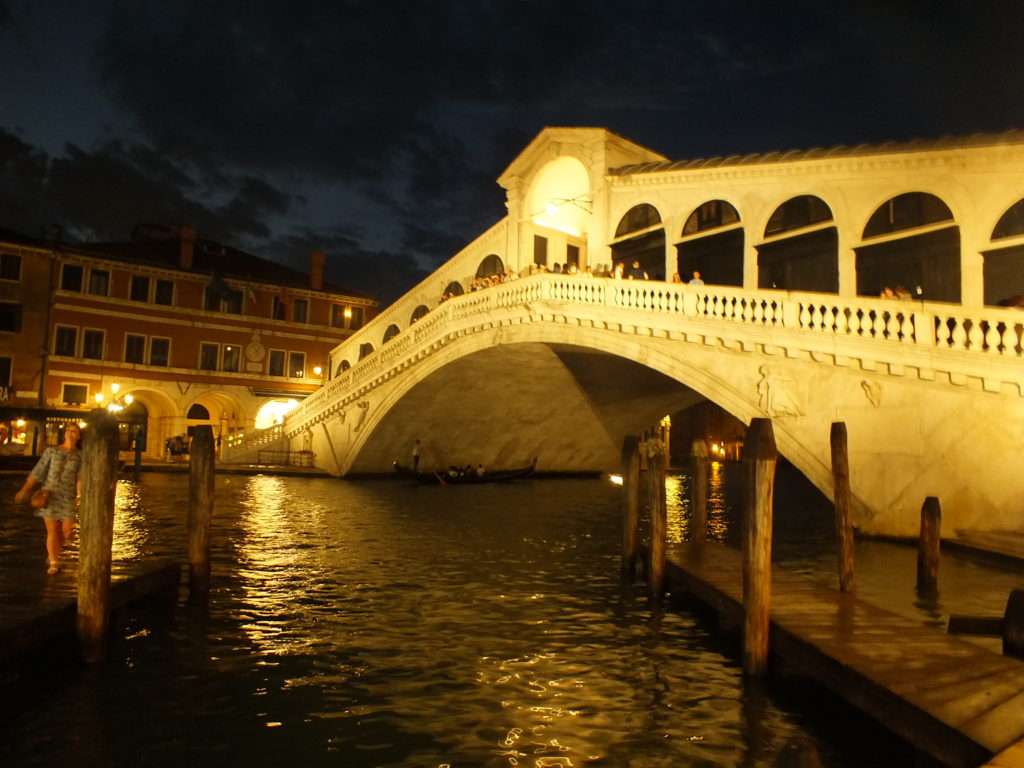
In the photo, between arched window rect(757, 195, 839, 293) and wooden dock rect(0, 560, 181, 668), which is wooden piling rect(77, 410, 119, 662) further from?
arched window rect(757, 195, 839, 293)

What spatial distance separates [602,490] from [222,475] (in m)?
11.0

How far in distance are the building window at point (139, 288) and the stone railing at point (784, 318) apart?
14.9 meters

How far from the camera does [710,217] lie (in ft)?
58.3

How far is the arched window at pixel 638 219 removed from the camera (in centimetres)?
1899

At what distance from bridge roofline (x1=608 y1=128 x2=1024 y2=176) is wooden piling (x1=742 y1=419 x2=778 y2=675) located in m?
9.32

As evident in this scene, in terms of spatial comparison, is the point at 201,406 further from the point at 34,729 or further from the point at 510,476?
the point at 34,729

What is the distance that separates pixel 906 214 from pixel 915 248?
794 mm

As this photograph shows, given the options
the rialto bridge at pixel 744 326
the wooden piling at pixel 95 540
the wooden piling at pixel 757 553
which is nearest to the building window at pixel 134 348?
the rialto bridge at pixel 744 326

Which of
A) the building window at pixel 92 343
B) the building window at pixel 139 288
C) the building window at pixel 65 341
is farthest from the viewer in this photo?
the building window at pixel 139 288

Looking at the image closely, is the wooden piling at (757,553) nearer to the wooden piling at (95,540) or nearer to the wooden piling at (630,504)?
the wooden piling at (630,504)

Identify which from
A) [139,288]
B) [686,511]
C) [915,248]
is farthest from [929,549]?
[139,288]

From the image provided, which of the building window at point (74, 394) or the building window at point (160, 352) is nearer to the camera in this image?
the building window at point (74, 394)

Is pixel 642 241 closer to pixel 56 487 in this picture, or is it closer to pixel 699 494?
pixel 699 494

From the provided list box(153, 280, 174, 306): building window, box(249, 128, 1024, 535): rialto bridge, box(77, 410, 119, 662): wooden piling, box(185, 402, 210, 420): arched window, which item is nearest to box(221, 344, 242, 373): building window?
box(185, 402, 210, 420): arched window
